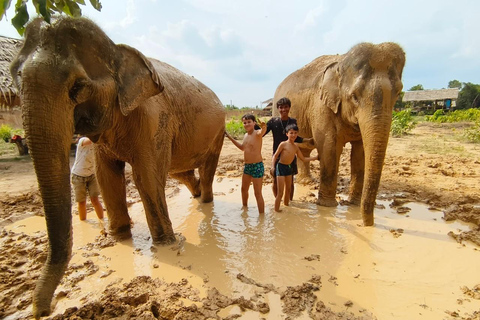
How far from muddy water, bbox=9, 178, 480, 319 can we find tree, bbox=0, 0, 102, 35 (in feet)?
7.25

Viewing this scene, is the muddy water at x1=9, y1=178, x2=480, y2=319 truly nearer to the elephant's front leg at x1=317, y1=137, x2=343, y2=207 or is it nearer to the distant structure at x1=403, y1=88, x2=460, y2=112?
the elephant's front leg at x1=317, y1=137, x2=343, y2=207

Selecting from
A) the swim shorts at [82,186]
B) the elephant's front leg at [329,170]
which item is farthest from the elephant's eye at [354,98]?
the swim shorts at [82,186]

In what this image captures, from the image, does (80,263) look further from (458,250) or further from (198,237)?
(458,250)

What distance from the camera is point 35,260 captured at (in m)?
3.22

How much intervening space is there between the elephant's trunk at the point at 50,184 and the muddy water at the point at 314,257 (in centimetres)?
68

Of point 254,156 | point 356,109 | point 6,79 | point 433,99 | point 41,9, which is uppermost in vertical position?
point 6,79

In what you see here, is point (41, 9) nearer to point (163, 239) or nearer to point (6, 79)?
point (163, 239)

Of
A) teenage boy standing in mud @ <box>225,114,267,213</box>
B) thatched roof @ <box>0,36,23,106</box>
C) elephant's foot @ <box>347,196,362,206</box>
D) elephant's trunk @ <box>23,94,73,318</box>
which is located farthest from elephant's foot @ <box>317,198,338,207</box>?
thatched roof @ <box>0,36,23,106</box>

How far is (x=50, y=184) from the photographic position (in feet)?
6.39

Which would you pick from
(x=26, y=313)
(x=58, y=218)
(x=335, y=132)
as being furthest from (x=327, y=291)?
(x=335, y=132)

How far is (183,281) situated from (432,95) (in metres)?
42.5

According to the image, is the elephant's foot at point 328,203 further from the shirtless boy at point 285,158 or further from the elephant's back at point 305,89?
the elephant's back at point 305,89

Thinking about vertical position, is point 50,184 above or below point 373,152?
above

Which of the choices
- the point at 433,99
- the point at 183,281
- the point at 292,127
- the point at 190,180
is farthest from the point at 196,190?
the point at 433,99
